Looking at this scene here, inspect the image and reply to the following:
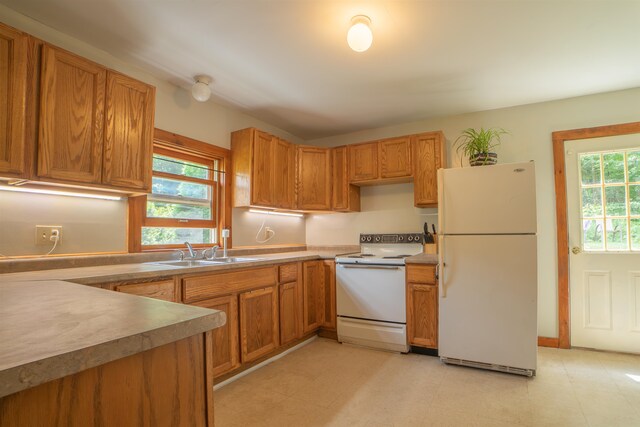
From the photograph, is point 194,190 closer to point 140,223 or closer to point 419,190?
point 140,223


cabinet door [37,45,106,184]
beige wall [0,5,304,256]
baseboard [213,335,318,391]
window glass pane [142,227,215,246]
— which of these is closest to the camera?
cabinet door [37,45,106,184]

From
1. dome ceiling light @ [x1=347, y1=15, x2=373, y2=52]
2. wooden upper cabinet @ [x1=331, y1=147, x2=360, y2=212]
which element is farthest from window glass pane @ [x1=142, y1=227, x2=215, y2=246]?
dome ceiling light @ [x1=347, y1=15, x2=373, y2=52]

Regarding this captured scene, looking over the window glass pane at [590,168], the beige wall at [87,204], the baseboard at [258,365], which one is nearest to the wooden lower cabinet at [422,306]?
the baseboard at [258,365]

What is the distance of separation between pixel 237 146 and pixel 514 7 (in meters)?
2.38

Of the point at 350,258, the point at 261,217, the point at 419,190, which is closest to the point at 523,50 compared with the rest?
the point at 419,190

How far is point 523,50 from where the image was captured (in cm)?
230

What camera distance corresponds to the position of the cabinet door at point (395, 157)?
343cm

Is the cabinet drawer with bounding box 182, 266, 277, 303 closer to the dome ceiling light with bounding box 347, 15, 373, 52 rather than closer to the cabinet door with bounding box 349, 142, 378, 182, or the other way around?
the cabinet door with bounding box 349, 142, 378, 182

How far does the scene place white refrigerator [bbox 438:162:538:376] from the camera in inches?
96.1

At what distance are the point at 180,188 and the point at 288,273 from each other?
120cm

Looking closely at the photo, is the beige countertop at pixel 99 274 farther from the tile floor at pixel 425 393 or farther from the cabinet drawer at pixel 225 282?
the tile floor at pixel 425 393

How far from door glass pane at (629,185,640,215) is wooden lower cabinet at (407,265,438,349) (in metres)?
1.83

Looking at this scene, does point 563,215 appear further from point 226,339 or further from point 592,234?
point 226,339

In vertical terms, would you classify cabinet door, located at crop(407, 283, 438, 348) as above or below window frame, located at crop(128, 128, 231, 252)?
below
